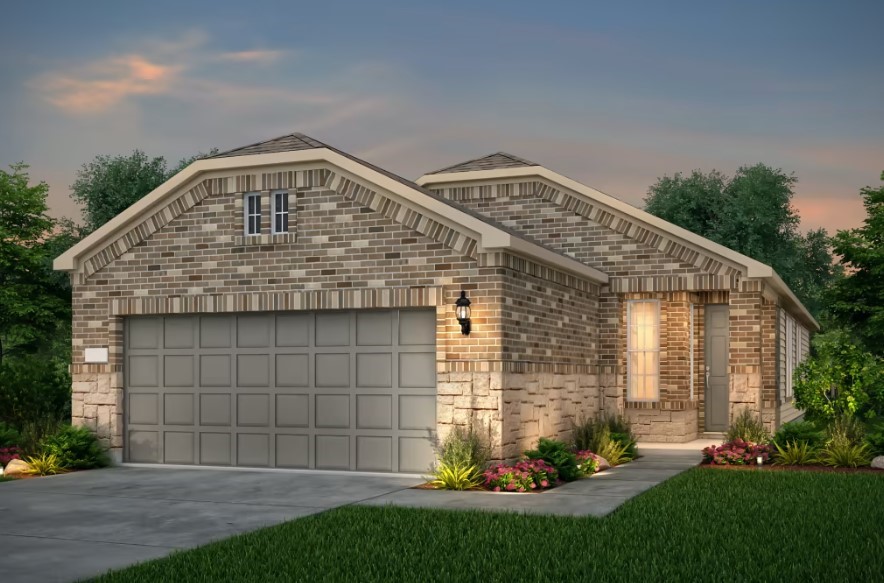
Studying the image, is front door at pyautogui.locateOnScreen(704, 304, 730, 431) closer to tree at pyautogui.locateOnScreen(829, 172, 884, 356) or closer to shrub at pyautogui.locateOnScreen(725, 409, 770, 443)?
shrub at pyautogui.locateOnScreen(725, 409, 770, 443)

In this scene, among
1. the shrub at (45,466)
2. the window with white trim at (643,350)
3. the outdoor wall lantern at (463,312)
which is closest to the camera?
the outdoor wall lantern at (463,312)

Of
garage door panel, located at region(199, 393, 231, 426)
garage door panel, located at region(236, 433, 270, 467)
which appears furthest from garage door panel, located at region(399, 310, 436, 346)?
garage door panel, located at region(199, 393, 231, 426)

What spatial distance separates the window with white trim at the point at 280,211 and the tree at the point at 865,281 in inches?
781

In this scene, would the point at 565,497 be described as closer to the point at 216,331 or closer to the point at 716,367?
the point at 216,331

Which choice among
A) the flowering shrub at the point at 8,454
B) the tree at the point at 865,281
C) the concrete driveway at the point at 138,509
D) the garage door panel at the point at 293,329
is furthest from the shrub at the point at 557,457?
the tree at the point at 865,281

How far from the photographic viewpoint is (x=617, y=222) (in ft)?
64.7

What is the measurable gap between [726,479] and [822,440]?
3027mm

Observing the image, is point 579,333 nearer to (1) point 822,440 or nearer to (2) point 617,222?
(2) point 617,222

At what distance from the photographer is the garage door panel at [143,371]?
1681 centimetres

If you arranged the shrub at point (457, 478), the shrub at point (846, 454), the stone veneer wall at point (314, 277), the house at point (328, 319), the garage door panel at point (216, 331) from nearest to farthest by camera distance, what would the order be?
1. the shrub at point (457, 478)
2. the stone veneer wall at point (314, 277)
3. the house at point (328, 319)
4. the shrub at point (846, 454)
5. the garage door panel at point (216, 331)

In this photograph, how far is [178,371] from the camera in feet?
54.5

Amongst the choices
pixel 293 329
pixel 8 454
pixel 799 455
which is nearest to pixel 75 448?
pixel 8 454

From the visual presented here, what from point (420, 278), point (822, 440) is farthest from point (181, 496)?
point (822, 440)

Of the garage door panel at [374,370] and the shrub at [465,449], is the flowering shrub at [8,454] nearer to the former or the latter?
the garage door panel at [374,370]
